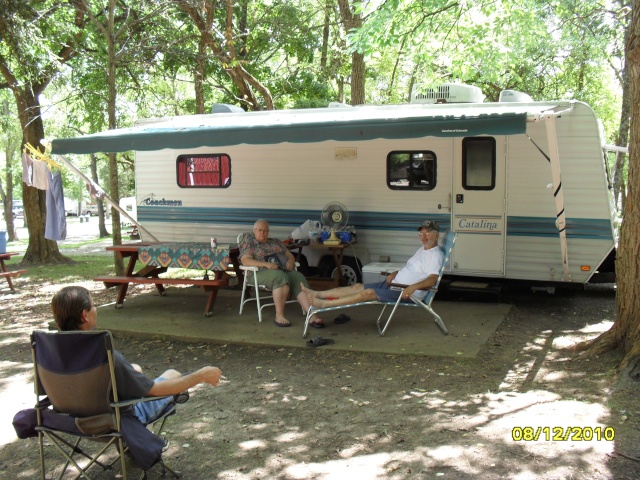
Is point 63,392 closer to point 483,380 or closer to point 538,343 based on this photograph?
point 483,380

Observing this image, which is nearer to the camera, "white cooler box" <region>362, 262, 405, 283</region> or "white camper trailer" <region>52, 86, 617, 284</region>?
"white camper trailer" <region>52, 86, 617, 284</region>

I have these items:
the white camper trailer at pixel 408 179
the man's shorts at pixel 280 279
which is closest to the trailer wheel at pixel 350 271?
the white camper trailer at pixel 408 179

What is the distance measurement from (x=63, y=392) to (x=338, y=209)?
17.0 ft

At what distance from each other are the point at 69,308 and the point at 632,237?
12.5 ft

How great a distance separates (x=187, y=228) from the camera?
902 cm

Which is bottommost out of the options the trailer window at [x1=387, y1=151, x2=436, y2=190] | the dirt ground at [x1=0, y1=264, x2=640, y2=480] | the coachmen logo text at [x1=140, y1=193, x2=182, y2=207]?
the dirt ground at [x1=0, y1=264, x2=640, y2=480]

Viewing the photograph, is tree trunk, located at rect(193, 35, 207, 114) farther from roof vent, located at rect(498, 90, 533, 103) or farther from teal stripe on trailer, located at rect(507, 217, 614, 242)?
teal stripe on trailer, located at rect(507, 217, 614, 242)

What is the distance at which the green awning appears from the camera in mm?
5234

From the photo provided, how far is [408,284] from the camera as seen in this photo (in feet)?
19.6

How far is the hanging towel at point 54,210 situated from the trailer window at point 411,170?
382cm

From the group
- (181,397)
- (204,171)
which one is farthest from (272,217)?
(181,397)

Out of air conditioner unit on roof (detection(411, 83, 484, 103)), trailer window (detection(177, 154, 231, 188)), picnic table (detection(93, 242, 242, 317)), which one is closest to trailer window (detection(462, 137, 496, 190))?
air conditioner unit on roof (detection(411, 83, 484, 103))

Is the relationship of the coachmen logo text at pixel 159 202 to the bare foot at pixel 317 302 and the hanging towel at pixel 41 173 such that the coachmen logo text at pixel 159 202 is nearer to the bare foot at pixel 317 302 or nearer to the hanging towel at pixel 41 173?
the hanging towel at pixel 41 173
